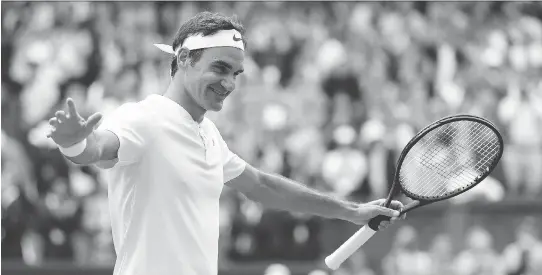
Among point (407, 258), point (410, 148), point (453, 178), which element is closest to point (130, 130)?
point (410, 148)

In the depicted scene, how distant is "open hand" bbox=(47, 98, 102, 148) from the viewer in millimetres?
3385

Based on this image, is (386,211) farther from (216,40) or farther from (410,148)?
(216,40)

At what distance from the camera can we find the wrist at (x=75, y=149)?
136 inches

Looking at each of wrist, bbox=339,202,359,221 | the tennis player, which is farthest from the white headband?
wrist, bbox=339,202,359,221

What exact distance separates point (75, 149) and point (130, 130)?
1.31ft

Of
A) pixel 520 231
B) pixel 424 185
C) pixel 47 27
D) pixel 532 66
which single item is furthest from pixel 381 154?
pixel 424 185

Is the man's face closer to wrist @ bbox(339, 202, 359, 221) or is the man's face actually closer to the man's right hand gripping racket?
wrist @ bbox(339, 202, 359, 221)

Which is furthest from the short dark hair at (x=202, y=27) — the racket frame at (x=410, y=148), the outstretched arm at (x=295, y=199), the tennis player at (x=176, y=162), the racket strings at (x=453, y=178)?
the racket strings at (x=453, y=178)

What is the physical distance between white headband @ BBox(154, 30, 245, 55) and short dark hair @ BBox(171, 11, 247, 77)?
0.05 ft

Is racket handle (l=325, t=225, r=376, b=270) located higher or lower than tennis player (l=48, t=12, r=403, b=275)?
lower

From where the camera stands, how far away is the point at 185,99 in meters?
4.11

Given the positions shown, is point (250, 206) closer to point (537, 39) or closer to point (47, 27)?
point (47, 27)

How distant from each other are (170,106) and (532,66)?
10867 millimetres

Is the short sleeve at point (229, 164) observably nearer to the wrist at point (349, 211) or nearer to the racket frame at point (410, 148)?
the wrist at point (349, 211)
